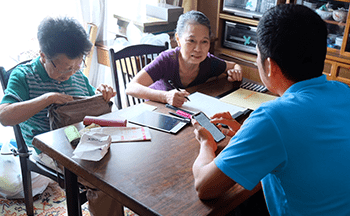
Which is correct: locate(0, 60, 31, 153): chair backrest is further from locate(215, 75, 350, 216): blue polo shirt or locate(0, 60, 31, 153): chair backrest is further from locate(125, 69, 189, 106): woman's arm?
locate(215, 75, 350, 216): blue polo shirt

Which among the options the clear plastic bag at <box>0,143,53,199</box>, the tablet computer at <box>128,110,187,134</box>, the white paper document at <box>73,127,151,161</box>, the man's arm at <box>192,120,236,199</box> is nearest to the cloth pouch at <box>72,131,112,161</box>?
the white paper document at <box>73,127,151,161</box>

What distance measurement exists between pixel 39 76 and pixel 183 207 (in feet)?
3.28

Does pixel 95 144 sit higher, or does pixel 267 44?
pixel 267 44

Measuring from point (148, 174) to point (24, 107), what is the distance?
68 cm

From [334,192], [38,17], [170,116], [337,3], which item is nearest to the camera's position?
[334,192]

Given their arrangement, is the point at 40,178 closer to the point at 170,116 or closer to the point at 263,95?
the point at 170,116

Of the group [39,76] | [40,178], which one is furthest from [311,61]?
[40,178]

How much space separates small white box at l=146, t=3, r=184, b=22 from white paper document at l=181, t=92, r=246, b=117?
4.49 ft

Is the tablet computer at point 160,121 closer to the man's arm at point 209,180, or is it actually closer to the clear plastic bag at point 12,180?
the man's arm at point 209,180

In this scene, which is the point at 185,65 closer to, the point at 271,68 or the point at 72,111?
the point at 72,111

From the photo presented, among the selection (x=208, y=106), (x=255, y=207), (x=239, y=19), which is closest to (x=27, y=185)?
(x=208, y=106)

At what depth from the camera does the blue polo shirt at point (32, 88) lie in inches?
57.7

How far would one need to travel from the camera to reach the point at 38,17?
2.42 metres

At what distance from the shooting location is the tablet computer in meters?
1.39
